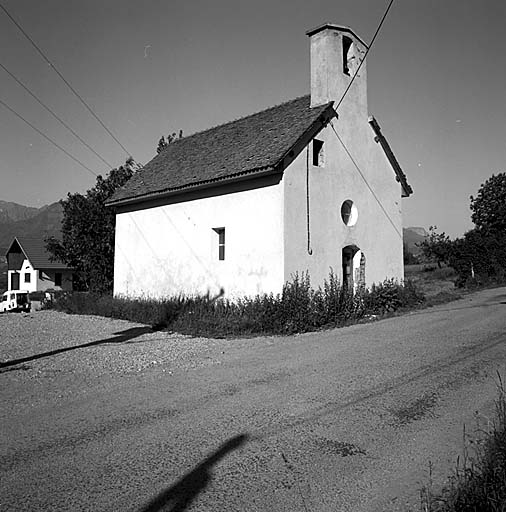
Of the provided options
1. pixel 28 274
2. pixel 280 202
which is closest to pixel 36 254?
pixel 28 274

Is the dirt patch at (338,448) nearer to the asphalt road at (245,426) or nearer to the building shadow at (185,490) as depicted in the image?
the asphalt road at (245,426)

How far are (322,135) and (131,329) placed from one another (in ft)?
30.1

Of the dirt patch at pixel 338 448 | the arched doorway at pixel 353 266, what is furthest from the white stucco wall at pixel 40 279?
the dirt patch at pixel 338 448

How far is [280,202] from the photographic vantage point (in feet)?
52.3

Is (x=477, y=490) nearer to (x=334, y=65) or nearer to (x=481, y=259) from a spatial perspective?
(x=334, y=65)

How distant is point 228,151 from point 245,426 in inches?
583

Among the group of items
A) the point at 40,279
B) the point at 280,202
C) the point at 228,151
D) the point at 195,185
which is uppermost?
the point at 228,151

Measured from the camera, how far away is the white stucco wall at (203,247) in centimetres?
1628

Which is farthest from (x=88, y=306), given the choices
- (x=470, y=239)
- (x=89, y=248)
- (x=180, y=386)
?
(x=470, y=239)

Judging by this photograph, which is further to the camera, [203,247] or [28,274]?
[28,274]

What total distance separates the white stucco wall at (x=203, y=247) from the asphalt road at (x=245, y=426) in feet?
18.9

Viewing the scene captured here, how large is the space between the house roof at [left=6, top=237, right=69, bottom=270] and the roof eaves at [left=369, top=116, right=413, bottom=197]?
116ft

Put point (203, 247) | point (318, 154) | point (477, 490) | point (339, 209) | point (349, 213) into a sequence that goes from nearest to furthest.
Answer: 1. point (477, 490)
2. point (318, 154)
3. point (339, 209)
4. point (203, 247)
5. point (349, 213)

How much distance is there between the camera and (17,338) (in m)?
14.4
